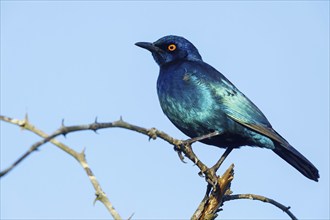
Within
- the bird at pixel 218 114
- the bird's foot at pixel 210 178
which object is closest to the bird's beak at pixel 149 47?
the bird at pixel 218 114

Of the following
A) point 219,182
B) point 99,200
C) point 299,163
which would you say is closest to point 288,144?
point 299,163

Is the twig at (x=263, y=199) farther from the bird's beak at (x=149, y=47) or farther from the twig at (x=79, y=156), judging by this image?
the bird's beak at (x=149, y=47)

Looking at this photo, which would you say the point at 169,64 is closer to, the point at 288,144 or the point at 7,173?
the point at 288,144

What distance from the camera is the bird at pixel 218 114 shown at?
7.13 m

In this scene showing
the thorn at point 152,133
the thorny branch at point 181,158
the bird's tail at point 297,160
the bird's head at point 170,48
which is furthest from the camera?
the bird's head at point 170,48

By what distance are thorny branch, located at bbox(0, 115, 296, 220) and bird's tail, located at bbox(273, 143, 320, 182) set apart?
0.75 metres

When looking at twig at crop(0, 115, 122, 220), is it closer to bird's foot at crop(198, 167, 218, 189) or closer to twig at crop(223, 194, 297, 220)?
twig at crop(223, 194, 297, 220)

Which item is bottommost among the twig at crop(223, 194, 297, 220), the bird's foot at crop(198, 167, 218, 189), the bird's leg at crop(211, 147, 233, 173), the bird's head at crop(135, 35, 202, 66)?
the twig at crop(223, 194, 297, 220)

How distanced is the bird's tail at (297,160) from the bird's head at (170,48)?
1.86 m

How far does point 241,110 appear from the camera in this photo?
7309 mm

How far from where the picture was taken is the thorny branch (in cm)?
316

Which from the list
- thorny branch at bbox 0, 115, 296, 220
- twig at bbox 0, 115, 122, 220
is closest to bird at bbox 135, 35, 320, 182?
thorny branch at bbox 0, 115, 296, 220

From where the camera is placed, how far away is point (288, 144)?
23.6 ft

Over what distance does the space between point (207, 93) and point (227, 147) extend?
0.71 m
